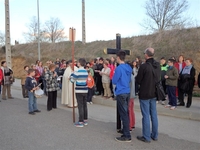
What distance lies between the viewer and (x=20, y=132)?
6.04 m

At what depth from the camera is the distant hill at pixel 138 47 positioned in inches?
608

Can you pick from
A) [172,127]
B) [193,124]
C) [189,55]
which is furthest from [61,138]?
[189,55]

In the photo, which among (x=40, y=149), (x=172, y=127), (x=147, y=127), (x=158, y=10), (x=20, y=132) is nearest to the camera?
(x=40, y=149)

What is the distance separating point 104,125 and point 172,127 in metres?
2.01

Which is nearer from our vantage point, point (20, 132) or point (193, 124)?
point (20, 132)

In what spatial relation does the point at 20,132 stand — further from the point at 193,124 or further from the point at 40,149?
the point at 193,124

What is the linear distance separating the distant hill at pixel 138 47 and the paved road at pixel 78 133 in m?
7.85

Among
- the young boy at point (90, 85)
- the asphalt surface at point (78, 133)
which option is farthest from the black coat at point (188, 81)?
the young boy at point (90, 85)

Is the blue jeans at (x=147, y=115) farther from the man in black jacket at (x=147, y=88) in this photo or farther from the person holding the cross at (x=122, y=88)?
the person holding the cross at (x=122, y=88)

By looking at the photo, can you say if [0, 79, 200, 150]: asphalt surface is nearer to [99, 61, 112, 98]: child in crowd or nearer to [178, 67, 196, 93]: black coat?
[178, 67, 196, 93]: black coat

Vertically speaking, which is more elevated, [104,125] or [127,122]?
[127,122]

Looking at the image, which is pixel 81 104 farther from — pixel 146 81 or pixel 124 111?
pixel 146 81

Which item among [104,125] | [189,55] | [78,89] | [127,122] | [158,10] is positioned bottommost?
[104,125]

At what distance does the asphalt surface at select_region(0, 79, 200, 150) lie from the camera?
5.02 meters
